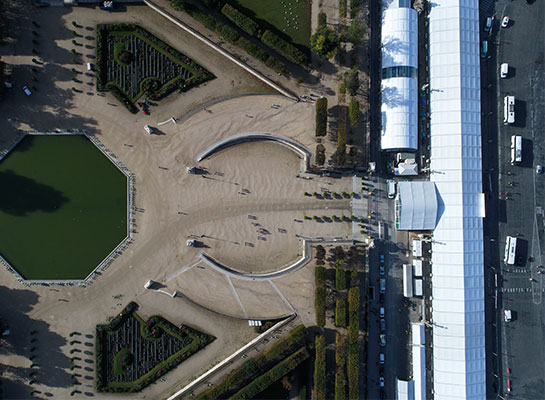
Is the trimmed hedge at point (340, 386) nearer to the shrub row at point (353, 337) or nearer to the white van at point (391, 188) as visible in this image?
the shrub row at point (353, 337)

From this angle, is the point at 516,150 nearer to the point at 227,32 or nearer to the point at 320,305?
the point at 320,305

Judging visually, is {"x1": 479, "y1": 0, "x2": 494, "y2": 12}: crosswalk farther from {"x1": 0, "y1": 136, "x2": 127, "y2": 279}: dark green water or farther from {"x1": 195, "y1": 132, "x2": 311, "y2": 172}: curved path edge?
{"x1": 0, "y1": 136, "x2": 127, "y2": 279}: dark green water

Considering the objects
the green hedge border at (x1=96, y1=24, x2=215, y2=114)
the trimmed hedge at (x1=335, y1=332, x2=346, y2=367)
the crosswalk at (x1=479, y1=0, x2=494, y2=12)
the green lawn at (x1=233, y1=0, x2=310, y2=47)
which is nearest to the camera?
the trimmed hedge at (x1=335, y1=332, x2=346, y2=367)

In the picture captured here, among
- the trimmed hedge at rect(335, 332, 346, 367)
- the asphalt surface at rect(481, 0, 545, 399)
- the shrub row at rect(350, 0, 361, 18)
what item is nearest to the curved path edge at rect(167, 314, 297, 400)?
the trimmed hedge at rect(335, 332, 346, 367)

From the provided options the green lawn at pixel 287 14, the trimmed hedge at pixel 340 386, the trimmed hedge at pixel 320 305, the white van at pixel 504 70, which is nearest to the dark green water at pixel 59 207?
Answer: the trimmed hedge at pixel 320 305

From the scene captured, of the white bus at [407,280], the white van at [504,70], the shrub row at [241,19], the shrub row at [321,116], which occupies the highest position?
the shrub row at [241,19]

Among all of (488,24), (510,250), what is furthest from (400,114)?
(510,250)

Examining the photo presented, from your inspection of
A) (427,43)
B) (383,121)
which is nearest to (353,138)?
(383,121)
